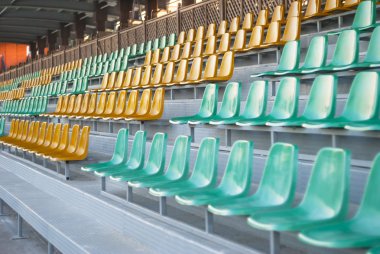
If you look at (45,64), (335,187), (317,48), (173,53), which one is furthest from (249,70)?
(45,64)

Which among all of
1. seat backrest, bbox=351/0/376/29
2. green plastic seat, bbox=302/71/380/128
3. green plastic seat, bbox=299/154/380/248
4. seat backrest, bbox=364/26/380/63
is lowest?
green plastic seat, bbox=299/154/380/248

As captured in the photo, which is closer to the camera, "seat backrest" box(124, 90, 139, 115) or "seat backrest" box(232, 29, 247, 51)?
"seat backrest" box(124, 90, 139, 115)

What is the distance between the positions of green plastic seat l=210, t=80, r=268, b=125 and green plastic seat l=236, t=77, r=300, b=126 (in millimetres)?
75

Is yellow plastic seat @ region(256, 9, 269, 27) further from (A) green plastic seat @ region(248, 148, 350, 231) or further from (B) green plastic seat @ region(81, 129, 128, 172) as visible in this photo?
(A) green plastic seat @ region(248, 148, 350, 231)

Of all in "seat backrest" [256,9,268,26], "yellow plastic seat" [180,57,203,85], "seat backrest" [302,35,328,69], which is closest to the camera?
"seat backrest" [302,35,328,69]

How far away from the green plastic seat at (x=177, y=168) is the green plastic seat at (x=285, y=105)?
1.18 ft

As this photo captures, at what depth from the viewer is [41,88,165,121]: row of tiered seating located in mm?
3768

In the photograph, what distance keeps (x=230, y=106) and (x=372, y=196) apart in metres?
1.70

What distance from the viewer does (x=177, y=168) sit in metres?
2.37

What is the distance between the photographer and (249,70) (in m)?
3.77

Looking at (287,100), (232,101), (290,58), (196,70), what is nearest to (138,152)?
(232,101)

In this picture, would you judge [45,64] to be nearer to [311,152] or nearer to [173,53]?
[173,53]

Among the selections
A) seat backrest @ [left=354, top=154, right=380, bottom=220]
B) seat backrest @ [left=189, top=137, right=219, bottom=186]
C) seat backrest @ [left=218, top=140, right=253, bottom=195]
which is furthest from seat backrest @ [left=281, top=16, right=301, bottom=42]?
seat backrest @ [left=354, top=154, right=380, bottom=220]

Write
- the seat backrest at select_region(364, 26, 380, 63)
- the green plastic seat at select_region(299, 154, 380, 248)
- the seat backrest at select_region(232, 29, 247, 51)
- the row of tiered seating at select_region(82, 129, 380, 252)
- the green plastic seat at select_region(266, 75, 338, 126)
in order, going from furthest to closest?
the seat backrest at select_region(232, 29, 247, 51) → the seat backrest at select_region(364, 26, 380, 63) → the green plastic seat at select_region(266, 75, 338, 126) → the row of tiered seating at select_region(82, 129, 380, 252) → the green plastic seat at select_region(299, 154, 380, 248)
